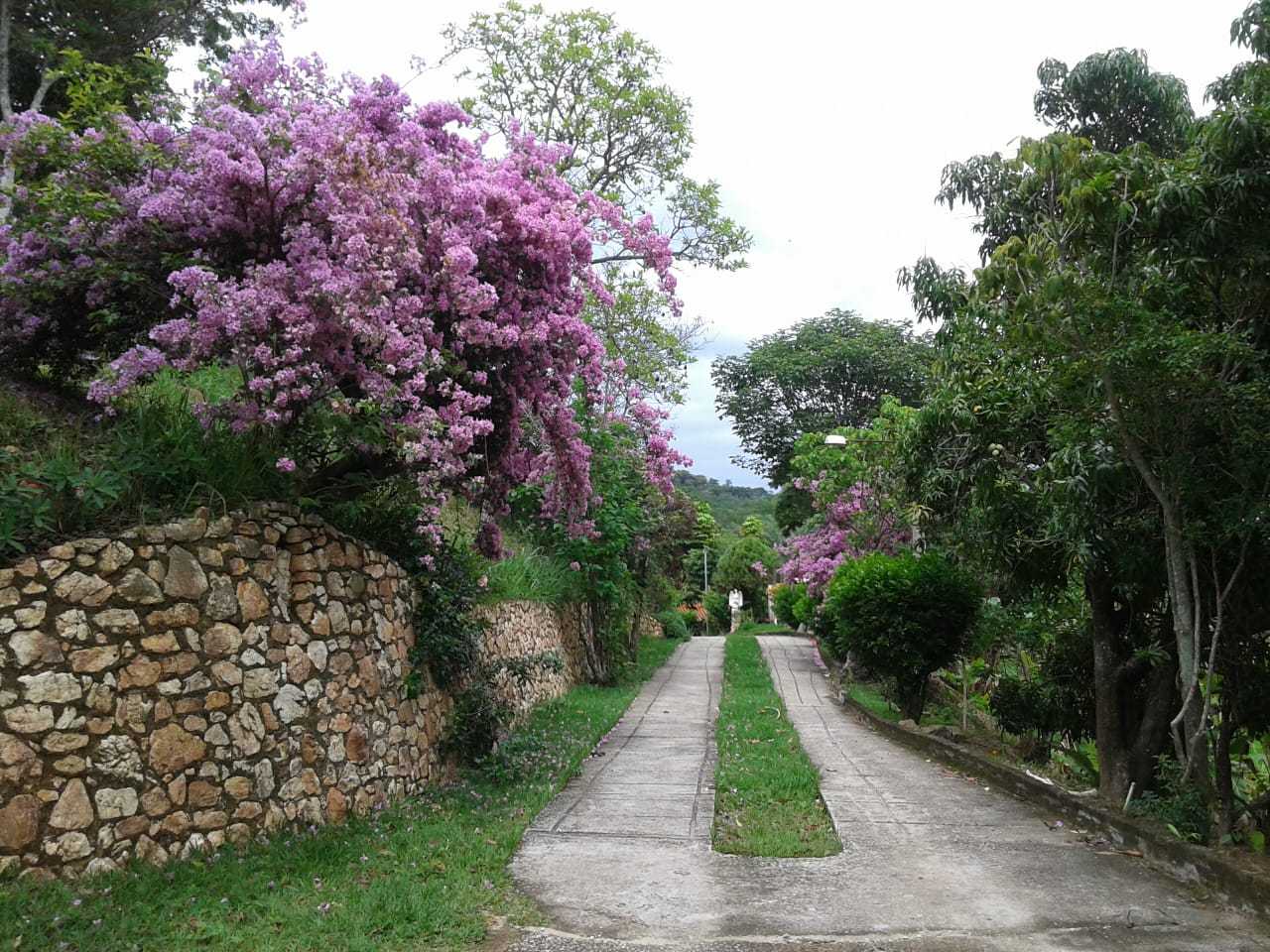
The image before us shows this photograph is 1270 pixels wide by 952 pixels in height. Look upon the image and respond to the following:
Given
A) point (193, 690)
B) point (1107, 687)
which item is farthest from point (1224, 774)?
point (193, 690)

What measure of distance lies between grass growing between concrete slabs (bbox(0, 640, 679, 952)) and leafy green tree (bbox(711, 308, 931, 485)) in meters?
24.4

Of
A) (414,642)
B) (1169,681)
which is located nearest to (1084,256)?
(1169,681)

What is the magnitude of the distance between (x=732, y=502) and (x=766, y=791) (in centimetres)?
7196

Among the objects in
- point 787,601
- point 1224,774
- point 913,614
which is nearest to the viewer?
point 1224,774

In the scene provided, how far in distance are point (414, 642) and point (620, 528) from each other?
743 cm

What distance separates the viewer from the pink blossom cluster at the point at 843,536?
1596cm

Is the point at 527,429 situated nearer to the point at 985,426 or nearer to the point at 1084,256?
the point at 985,426

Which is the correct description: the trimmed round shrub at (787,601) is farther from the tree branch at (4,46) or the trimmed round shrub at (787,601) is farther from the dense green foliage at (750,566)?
the tree branch at (4,46)

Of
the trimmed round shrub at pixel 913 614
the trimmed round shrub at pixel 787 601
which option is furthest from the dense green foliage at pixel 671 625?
the trimmed round shrub at pixel 913 614

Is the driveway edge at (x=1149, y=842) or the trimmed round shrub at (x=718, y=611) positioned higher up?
the trimmed round shrub at (x=718, y=611)

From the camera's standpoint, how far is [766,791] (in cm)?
792

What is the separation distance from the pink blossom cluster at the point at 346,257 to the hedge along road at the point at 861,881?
8.54 feet

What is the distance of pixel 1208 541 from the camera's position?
17.6ft

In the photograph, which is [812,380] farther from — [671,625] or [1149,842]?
[1149,842]
